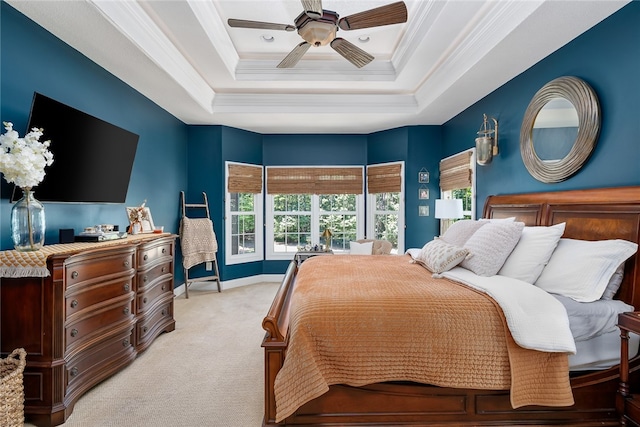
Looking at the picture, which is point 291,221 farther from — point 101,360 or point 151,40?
point 101,360

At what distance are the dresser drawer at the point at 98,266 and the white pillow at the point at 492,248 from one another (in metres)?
2.60

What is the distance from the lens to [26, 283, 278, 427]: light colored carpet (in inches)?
80.7

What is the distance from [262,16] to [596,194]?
3083mm

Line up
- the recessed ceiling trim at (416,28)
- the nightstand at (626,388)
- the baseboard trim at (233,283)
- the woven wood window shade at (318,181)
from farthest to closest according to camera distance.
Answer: the woven wood window shade at (318,181), the baseboard trim at (233,283), the recessed ceiling trim at (416,28), the nightstand at (626,388)

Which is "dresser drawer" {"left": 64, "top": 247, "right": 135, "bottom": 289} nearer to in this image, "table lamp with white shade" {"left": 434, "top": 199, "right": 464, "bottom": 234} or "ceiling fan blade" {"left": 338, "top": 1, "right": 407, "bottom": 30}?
"ceiling fan blade" {"left": 338, "top": 1, "right": 407, "bottom": 30}

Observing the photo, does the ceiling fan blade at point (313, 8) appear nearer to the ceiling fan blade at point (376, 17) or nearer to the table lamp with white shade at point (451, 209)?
the ceiling fan blade at point (376, 17)

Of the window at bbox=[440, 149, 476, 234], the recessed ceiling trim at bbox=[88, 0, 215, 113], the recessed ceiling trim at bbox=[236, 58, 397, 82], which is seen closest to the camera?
the recessed ceiling trim at bbox=[88, 0, 215, 113]

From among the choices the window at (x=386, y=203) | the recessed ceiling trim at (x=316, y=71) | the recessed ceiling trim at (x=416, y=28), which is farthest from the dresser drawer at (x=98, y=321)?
the window at (x=386, y=203)

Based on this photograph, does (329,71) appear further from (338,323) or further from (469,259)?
(338,323)

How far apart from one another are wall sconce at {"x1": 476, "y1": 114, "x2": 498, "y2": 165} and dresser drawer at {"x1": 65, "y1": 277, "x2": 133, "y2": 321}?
365cm

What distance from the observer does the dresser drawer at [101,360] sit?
2.15 metres

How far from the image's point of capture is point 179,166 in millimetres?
4953

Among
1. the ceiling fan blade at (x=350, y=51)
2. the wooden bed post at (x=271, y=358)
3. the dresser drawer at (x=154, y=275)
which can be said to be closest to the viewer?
the wooden bed post at (x=271, y=358)

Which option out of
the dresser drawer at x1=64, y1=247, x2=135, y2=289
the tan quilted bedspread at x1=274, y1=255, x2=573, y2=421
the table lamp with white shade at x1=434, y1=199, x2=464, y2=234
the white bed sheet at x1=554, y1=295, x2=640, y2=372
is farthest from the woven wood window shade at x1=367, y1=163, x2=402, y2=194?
the dresser drawer at x1=64, y1=247, x2=135, y2=289
